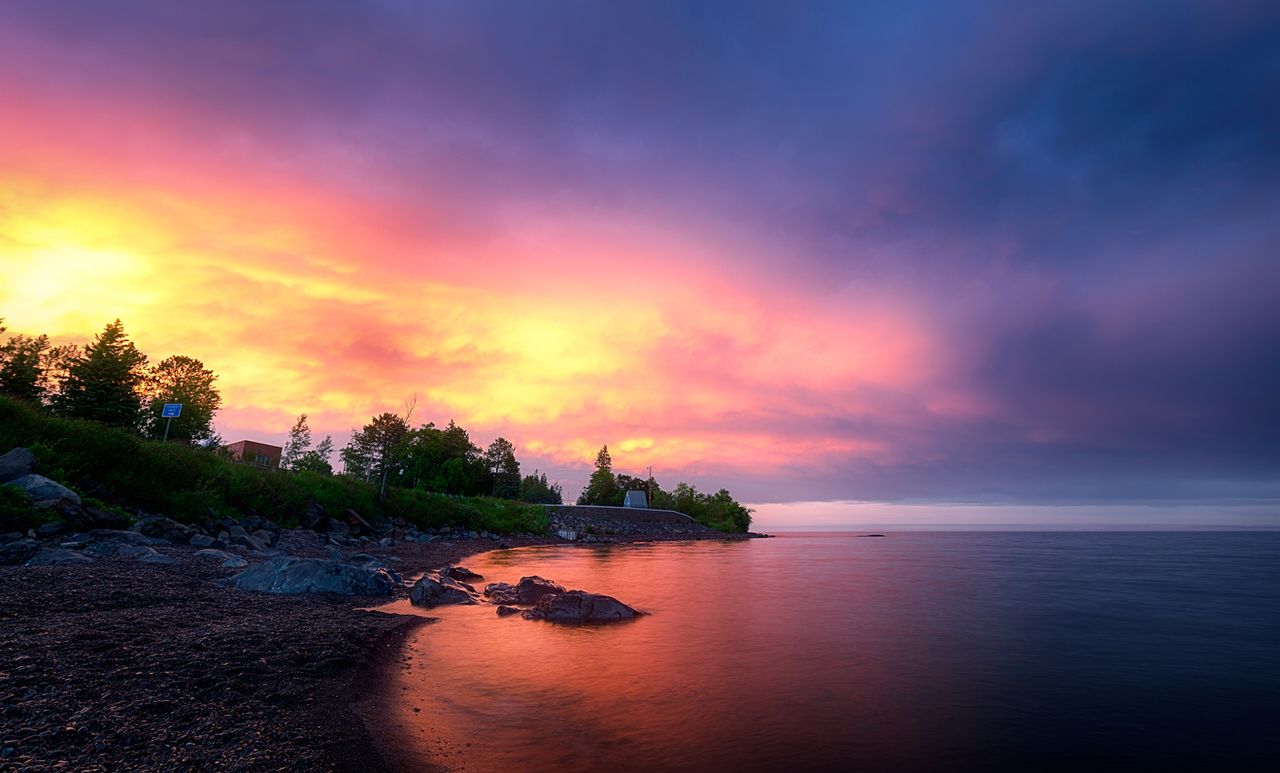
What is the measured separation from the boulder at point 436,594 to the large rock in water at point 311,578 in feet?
4.36

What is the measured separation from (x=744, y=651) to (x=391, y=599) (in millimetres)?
12427

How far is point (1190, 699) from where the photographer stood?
11.3 meters

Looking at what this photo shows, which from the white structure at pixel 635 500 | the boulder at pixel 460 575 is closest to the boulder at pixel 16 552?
the boulder at pixel 460 575

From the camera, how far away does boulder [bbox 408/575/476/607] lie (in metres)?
18.6

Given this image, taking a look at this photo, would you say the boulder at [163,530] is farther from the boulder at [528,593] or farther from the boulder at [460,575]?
the boulder at [528,593]

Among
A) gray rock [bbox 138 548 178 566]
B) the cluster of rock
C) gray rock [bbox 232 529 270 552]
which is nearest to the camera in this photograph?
gray rock [bbox 138 548 178 566]

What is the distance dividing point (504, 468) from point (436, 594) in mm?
125555

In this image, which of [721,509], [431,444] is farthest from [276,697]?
[721,509]

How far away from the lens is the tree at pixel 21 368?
59.4 metres

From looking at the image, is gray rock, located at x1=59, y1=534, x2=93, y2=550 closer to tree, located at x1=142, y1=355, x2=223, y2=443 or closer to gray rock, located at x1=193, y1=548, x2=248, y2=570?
gray rock, located at x1=193, y1=548, x2=248, y2=570

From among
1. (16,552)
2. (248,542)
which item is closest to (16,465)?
(16,552)

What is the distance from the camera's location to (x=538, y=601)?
733 inches

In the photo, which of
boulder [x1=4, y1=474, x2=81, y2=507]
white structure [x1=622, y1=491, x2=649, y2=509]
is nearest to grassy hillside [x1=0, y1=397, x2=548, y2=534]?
boulder [x1=4, y1=474, x2=81, y2=507]

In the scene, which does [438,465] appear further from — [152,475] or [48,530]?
[48,530]
